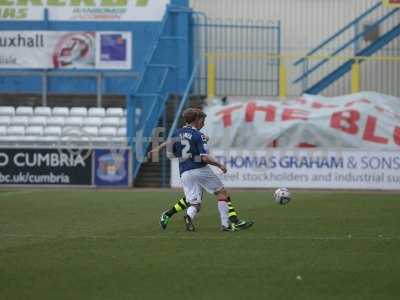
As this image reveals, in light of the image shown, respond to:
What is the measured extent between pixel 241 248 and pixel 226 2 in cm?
2160

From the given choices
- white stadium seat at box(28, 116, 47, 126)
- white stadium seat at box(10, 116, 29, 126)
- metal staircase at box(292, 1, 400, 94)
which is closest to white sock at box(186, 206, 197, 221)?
white stadium seat at box(28, 116, 47, 126)

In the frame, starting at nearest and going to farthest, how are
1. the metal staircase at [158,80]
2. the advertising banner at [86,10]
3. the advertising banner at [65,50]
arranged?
the metal staircase at [158,80]
the advertising banner at [65,50]
the advertising banner at [86,10]

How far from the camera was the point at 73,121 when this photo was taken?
30.5 m

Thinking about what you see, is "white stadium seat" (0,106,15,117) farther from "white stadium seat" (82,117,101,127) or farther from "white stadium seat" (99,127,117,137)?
"white stadium seat" (99,127,117,137)

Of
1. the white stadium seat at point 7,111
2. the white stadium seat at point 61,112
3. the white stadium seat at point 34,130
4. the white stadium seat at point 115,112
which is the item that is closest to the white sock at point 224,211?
the white stadium seat at point 115,112

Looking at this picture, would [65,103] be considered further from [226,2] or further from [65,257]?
[65,257]

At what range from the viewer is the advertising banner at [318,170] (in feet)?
88.8

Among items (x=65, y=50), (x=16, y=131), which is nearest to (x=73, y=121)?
(x=16, y=131)

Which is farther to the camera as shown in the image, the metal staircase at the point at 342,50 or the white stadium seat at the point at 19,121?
the metal staircase at the point at 342,50

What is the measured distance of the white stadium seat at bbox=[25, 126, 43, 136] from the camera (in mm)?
30480

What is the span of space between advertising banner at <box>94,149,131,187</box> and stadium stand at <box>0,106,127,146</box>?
3.19 ft

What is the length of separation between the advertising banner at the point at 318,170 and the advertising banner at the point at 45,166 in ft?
8.77

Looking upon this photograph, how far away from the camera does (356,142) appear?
1123 inches

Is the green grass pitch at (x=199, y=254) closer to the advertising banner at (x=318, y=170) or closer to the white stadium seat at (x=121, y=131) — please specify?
the advertising banner at (x=318, y=170)
